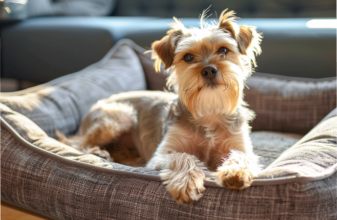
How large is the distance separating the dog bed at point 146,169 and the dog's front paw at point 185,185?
28mm

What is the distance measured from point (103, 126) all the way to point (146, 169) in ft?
3.00

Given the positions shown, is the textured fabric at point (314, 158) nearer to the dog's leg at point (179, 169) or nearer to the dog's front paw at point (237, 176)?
the dog's front paw at point (237, 176)

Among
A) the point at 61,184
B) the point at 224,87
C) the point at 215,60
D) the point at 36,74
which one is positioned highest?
the point at 215,60

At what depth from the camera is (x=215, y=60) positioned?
1.82 m

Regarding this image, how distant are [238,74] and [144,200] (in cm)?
83

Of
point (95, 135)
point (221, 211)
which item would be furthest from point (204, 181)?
point (95, 135)

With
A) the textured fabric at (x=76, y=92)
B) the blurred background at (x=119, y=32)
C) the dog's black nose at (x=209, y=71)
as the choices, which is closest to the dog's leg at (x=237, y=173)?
the dog's black nose at (x=209, y=71)

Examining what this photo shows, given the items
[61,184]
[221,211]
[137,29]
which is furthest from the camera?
[137,29]

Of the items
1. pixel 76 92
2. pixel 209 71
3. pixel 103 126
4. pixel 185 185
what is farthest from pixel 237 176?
pixel 76 92

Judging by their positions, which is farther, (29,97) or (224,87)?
(29,97)

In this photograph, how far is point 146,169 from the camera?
169 centimetres

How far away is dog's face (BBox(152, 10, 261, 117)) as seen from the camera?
176 centimetres

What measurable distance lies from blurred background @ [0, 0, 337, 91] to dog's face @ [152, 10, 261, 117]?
1117 millimetres

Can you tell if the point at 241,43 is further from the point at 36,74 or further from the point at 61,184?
the point at 36,74
